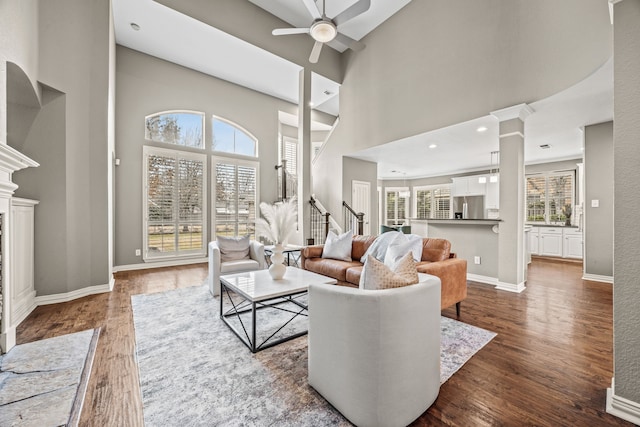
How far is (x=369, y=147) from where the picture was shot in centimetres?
601

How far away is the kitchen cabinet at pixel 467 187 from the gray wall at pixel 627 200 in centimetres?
730

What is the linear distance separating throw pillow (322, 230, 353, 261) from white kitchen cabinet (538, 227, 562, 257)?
648 centimetres

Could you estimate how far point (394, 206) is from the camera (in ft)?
35.6

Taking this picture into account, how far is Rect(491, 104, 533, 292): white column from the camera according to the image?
3.88 meters

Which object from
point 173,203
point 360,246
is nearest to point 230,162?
point 173,203

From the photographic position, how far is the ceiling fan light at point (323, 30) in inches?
143

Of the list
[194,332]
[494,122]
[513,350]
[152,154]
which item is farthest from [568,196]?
[152,154]

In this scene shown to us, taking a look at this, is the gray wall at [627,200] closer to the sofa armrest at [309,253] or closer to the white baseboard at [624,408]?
the white baseboard at [624,408]

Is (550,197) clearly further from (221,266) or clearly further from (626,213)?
(221,266)

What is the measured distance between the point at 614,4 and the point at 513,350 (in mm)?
2477

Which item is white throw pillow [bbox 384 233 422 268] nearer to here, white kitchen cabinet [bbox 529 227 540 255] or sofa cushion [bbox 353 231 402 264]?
sofa cushion [bbox 353 231 402 264]

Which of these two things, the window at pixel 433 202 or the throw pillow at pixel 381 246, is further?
the window at pixel 433 202

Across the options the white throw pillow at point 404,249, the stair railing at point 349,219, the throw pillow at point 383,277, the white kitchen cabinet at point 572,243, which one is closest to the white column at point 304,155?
the stair railing at point 349,219

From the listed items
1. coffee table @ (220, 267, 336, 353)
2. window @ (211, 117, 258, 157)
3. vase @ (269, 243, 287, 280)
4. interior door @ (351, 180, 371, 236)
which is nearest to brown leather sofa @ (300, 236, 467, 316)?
coffee table @ (220, 267, 336, 353)
